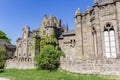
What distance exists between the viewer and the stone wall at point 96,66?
19.6m

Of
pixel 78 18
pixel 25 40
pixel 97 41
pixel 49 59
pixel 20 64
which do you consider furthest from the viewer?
pixel 25 40

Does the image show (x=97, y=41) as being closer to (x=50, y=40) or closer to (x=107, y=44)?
(x=107, y=44)

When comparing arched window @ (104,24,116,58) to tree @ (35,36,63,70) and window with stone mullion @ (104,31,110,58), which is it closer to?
window with stone mullion @ (104,31,110,58)

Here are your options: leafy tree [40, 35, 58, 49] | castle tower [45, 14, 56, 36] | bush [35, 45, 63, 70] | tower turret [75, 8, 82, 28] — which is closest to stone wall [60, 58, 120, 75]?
bush [35, 45, 63, 70]

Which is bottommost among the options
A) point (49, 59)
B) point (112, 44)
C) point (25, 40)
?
point (49, 59)

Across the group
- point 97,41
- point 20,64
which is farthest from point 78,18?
point 20,64

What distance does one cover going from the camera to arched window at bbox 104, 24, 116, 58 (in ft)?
82.7

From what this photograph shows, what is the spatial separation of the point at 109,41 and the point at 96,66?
20.0 feet

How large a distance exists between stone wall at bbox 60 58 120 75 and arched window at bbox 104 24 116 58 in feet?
15.8

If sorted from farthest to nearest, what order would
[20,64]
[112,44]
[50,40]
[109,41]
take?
[50,40]
[20,64]
[109,41]
[112,44]

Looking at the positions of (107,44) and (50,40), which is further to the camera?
(50,40)

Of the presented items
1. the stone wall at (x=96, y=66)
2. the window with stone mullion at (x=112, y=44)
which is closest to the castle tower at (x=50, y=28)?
the stone wall at (x=96, y=66)

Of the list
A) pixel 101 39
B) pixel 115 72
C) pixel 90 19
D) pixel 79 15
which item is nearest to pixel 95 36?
pixel 101 39

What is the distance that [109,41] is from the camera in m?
25.5
